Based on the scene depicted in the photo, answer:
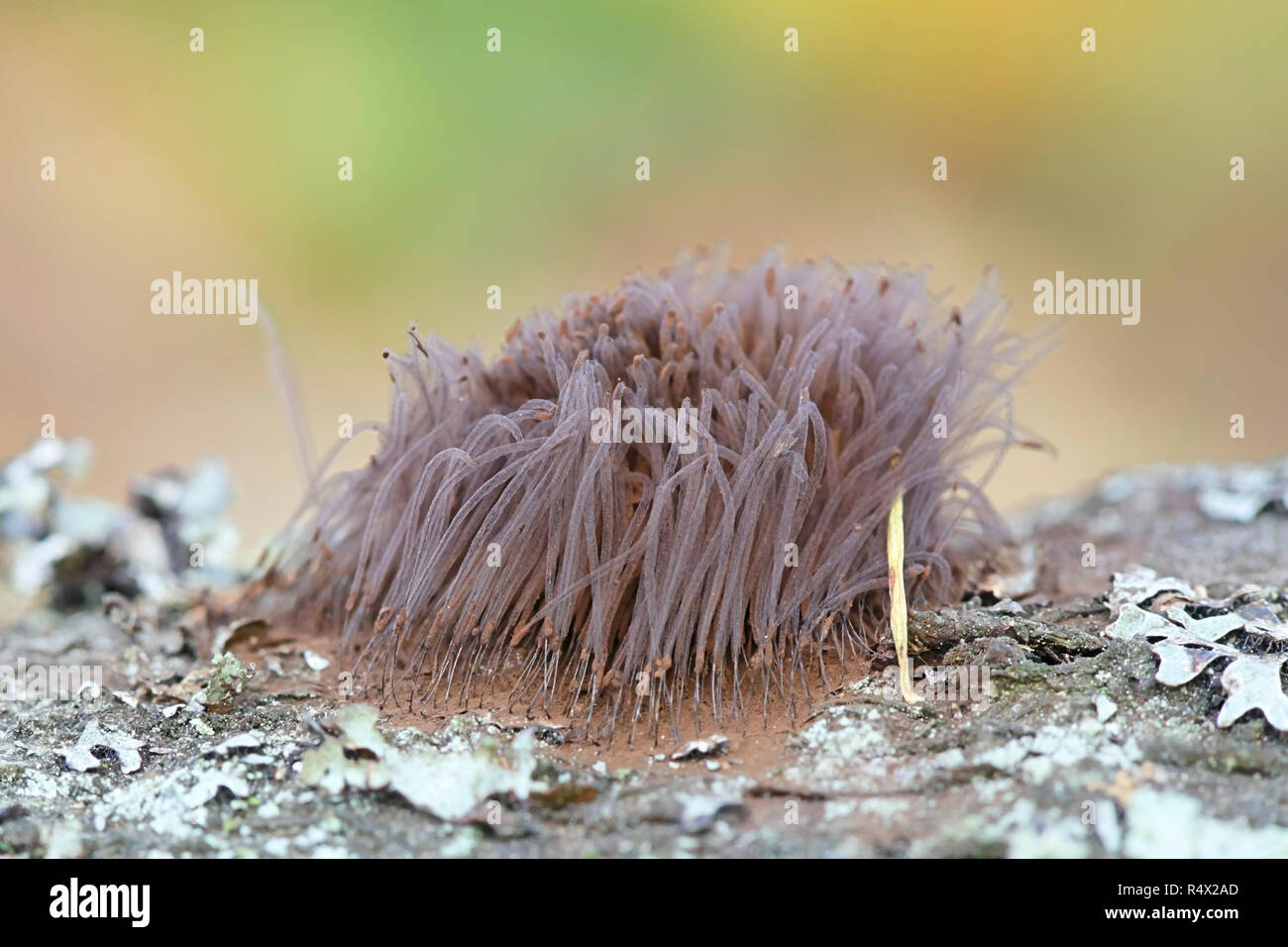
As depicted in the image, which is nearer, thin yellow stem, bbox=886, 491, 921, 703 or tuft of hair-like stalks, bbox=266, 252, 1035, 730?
thin yellow stem, bbox=886, 491, 921, 703

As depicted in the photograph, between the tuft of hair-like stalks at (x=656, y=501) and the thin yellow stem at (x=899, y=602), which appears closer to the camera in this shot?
the thin yellow stem at (x=899, y=602)

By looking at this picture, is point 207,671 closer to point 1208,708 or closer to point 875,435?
point 875,435

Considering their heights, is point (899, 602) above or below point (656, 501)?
below
